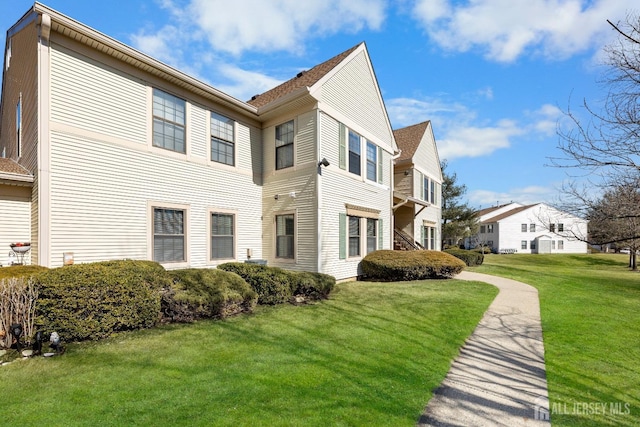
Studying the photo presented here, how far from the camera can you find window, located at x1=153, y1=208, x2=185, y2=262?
8.86 metres

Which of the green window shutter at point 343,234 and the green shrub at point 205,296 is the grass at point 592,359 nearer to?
the green shrub at point 205,296

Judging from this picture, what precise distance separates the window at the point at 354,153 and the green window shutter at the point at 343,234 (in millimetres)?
2151

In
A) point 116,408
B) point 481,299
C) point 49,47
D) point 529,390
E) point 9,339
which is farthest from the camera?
point 481,299

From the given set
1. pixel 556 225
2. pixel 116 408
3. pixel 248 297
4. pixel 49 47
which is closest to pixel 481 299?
pixel 556 225

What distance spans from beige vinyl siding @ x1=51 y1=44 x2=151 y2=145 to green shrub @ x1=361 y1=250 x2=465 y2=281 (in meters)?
9.33

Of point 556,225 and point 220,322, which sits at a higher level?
point 556,225

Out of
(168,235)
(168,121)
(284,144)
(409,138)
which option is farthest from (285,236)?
(409,138)

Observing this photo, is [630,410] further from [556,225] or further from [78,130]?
[78,130]

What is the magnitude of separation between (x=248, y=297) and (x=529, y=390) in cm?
552

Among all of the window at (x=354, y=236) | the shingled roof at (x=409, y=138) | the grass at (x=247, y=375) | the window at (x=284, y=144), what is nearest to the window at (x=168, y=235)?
the grass at (x=247, y=375)

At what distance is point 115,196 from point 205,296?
3.99 metres

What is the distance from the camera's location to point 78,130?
7547 mm

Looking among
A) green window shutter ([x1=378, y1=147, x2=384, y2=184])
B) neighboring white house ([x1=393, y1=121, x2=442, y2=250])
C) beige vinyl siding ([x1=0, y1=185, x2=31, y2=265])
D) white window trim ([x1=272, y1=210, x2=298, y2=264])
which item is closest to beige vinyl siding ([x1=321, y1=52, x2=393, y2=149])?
green window shutter ([x1=378, y1=147, x2=384, y2=184])

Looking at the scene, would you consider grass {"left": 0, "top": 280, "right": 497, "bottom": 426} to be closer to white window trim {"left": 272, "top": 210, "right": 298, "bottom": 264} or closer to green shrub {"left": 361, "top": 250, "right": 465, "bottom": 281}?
white window trim {"left": 272, "top": 210, "right": 298, "bottom": 264}
